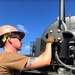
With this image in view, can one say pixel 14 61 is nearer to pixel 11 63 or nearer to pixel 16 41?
pixel 11 63

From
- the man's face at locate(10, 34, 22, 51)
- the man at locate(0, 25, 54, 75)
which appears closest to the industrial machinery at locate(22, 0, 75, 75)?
the man at locate(0, 25, 54, 75)

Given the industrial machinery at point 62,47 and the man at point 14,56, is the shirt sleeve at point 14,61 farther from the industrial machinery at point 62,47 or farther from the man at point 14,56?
the industrial machinery at point 62,47

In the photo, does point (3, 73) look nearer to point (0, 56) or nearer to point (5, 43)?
point (0, 56)

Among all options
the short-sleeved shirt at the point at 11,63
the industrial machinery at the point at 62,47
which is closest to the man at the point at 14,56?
the short-sleeved shirt at the point at 11,63

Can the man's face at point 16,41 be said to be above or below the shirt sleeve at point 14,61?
above

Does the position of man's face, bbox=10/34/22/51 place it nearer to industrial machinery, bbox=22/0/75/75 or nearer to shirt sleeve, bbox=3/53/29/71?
shirt sleeve, bbox=3/53/29/71

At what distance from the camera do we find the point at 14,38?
2205mm

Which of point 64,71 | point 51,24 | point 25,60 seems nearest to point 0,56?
point 25,60

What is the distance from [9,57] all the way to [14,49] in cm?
14

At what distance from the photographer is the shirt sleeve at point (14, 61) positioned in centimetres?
201

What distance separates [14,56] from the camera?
206 centimetres

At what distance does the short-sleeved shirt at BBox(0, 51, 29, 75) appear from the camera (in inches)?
79.2

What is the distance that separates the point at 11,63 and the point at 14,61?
34 millimetres

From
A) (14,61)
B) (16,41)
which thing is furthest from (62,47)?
(14,61)
